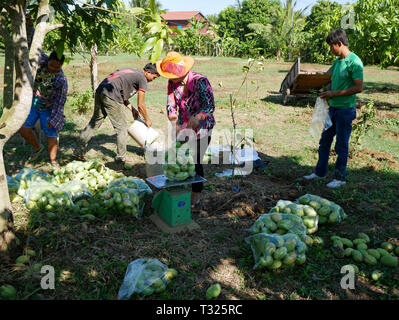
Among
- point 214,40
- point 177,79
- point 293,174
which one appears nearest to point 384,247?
point 293,174

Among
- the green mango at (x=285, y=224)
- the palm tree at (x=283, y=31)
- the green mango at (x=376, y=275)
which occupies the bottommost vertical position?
the green mango at (x=376, y=275)

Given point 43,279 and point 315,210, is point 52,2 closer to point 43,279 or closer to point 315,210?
point 43,279

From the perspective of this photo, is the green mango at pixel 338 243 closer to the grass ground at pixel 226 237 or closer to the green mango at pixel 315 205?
the grass ground at pixel 226 237

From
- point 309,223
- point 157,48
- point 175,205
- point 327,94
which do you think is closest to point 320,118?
point 327,94

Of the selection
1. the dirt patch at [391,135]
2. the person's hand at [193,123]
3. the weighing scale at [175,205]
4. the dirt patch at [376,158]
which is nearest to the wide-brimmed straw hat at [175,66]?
the person's hand at [193,123]

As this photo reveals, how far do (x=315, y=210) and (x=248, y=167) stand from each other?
175 cm

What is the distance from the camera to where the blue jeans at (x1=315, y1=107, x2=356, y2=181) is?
4.04 m

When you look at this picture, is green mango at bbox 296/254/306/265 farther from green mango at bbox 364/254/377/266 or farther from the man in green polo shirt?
the man in green polo shirt

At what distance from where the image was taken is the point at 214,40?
31.3 metres

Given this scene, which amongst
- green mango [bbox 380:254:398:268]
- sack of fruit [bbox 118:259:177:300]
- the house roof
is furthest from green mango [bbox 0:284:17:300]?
the house roof

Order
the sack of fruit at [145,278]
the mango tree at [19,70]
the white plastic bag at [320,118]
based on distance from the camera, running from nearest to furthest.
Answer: the sack of fruit at [145,278], the mango tree at [19,70], the white plastic bag at [320,118]

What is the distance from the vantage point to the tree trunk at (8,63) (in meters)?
2.69

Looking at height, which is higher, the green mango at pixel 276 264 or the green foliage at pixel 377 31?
the green foliage at pixel 377 31

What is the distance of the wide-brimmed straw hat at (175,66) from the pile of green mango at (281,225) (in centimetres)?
183
